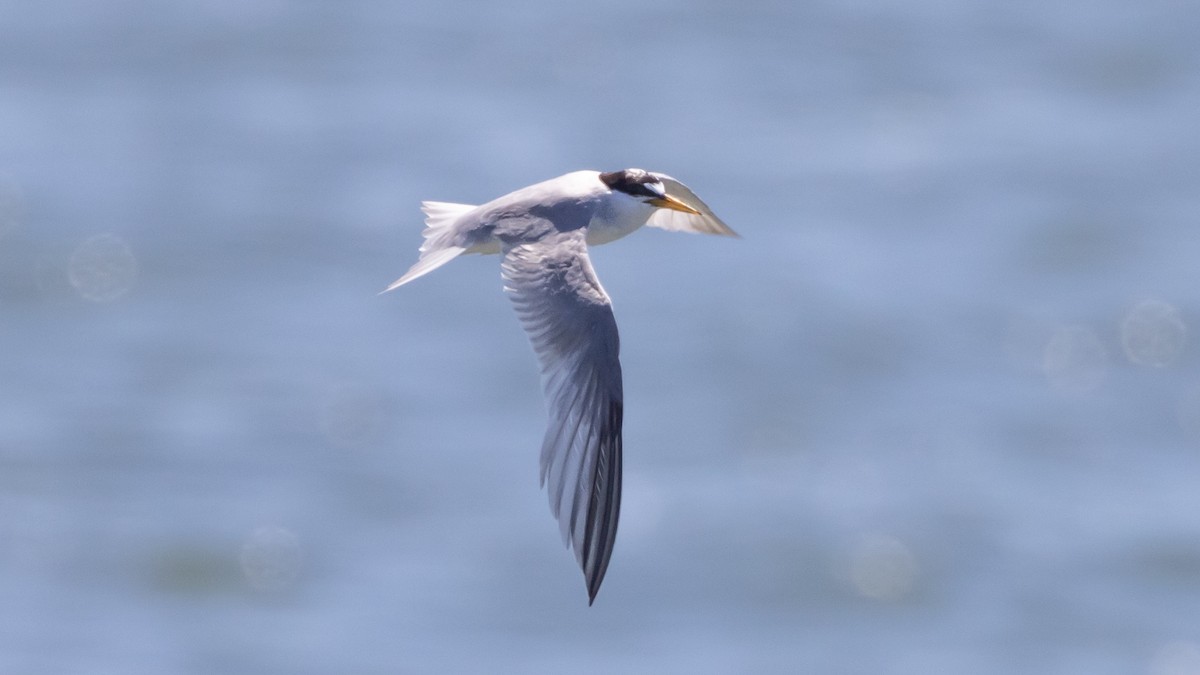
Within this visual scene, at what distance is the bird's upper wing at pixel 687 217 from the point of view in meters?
6.66

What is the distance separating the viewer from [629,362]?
2203 centimetres

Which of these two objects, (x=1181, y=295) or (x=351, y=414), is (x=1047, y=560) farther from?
(x=351, y=414)

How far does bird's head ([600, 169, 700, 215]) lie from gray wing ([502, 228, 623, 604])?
0.21 metres

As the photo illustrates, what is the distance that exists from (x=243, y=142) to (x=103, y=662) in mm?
10098

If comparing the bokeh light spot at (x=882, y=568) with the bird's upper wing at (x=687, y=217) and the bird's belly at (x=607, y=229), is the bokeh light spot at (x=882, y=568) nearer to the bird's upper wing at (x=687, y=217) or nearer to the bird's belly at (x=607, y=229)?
the bird's upper wing at (x=687, y=217)

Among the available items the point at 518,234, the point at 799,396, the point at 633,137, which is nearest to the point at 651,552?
the point at 799,396

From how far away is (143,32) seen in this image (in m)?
30.3

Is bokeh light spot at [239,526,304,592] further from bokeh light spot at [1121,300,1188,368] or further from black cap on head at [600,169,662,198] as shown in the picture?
black cap on head at [600,169,662,198]

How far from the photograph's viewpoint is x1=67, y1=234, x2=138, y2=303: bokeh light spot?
82.6 ft

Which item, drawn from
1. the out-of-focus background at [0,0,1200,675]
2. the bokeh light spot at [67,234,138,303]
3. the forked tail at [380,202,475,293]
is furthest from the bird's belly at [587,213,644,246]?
the bokeh light spot at [67,234,138,303]

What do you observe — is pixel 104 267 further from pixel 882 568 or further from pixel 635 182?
pixel 635 182

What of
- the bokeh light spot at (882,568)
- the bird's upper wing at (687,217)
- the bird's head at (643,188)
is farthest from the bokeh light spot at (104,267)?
the bird's head at (643,188)

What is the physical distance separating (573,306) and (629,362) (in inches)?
632

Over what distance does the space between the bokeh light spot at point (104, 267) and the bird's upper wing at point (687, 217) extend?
19131 mm
